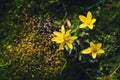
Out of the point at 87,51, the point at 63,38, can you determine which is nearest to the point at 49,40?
the point at 63,38

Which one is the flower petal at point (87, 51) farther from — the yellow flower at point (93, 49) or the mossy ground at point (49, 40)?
the mossy ground at point (49, 40)

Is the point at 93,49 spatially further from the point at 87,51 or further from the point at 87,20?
the point at 87,20

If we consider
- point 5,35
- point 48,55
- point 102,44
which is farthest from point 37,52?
point 102,44

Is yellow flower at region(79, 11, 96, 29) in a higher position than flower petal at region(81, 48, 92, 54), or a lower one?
higher

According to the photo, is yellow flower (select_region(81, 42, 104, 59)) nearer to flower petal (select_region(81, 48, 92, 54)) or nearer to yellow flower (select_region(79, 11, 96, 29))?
flower petal (select_region(81, 48, 92, 54))

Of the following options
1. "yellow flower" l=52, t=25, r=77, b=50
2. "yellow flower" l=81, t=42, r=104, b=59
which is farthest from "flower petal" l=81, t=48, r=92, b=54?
"yellow flower" l=52, t=25, r=77, b=50

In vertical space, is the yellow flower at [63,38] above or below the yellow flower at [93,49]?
above

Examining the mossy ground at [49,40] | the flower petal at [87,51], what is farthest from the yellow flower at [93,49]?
the mossy ground at [49,40]

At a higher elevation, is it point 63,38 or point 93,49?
point 63,38
